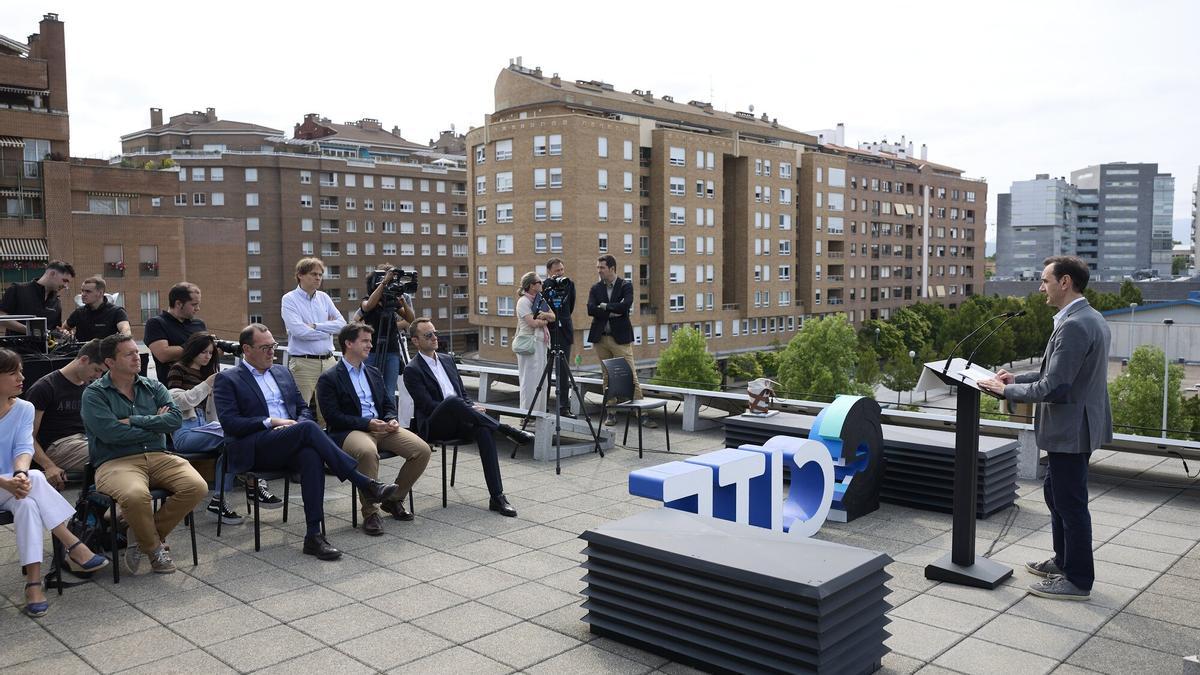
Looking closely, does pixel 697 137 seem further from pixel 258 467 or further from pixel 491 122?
pixel 258 467

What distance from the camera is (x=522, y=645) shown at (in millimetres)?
4504

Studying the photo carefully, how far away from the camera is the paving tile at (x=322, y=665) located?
13.6ft

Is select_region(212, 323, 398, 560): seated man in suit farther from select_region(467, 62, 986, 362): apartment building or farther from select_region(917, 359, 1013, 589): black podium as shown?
select_region(467, 62, 986, 362): apartment building

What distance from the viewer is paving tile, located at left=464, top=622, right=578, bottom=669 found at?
433 centimetres

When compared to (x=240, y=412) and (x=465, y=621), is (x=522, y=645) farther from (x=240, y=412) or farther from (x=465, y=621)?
(x=240, y=412)

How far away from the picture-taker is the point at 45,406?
249 inches

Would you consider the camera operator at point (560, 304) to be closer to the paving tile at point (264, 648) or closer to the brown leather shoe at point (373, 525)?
the brown leather shoe at point (373, 525)

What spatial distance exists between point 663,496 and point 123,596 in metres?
3.29

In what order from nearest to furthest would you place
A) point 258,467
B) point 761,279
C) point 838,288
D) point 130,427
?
point 130,427, point 258,467, point 761,279, point 838,288

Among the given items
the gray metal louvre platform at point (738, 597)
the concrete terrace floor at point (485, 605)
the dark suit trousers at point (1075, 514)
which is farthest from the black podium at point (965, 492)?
the gray metal louvre platform at point (738, 597)

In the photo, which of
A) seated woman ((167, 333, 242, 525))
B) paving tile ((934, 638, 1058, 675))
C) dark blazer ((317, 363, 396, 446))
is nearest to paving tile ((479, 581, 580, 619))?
paving tile ((934, 638, 1058, 675))

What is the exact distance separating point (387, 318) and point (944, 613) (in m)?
6.10

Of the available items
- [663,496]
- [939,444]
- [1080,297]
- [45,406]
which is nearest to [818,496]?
[939,444]

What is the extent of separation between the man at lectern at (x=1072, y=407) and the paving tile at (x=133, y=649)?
4684 mm
